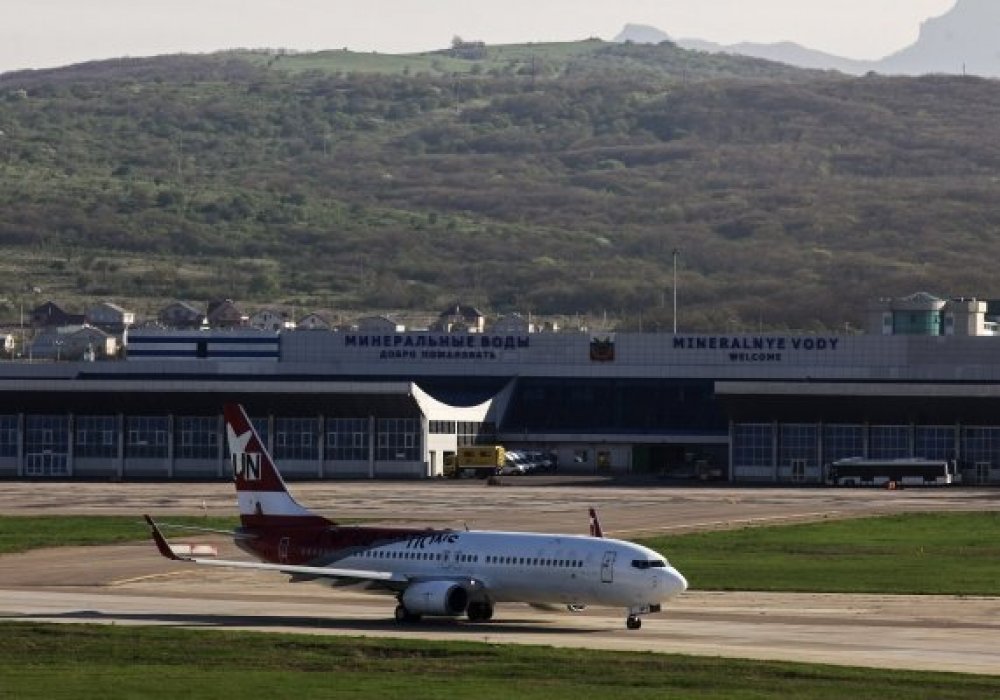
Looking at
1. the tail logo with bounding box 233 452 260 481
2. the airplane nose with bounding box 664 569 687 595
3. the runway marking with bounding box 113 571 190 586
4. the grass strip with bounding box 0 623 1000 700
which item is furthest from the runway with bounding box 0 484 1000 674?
the tail logo with bounding box 233 452 260 481

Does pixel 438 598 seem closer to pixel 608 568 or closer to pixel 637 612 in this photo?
pixel 608 568

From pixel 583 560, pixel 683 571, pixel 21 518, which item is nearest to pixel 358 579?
pixel 583 560

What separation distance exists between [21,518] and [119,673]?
73939 millimetres

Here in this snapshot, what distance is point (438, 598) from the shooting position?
81938 mm

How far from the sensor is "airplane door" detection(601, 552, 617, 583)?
79.8 meters

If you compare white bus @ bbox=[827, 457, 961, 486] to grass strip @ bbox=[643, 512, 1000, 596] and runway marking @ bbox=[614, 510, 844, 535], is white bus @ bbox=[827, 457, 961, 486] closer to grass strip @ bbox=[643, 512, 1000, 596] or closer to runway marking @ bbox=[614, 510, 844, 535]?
runway marking @ bbox=[614, 510, 844, 535]

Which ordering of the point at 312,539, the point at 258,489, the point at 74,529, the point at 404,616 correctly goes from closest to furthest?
1. the point at 404,616
2. the point at 312,539
3. the point at 258,489
4. the point at 74,529

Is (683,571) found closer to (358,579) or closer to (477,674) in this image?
(358,579)

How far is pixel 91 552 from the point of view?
116 metres

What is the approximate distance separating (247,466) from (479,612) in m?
12.6

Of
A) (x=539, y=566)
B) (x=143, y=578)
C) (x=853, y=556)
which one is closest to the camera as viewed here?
(x=539, y=566)

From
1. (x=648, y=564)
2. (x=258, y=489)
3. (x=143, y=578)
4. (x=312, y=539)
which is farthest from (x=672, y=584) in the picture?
(x=143, y=578)

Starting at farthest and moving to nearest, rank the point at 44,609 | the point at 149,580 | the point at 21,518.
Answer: the point at 21,518, the point at 149,580, the point at 44,609

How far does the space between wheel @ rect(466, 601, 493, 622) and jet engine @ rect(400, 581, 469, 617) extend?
745 millimetres
